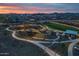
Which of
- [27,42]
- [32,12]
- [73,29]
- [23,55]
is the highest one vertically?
[32,12]

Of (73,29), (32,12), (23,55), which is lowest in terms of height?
(23,55)

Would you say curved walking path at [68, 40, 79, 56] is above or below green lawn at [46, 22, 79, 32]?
below

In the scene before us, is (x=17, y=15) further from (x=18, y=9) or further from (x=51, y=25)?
(x=51, y=25)

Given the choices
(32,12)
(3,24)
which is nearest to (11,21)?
(3,24)

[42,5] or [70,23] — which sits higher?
[42,5]

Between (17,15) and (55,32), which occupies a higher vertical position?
(17,15)

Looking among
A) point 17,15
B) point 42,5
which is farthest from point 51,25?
point 17,15

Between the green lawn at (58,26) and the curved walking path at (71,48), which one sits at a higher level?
the green lawn at (58,26)

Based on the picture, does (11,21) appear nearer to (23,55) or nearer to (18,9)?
(18,9)

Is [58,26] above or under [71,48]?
above
